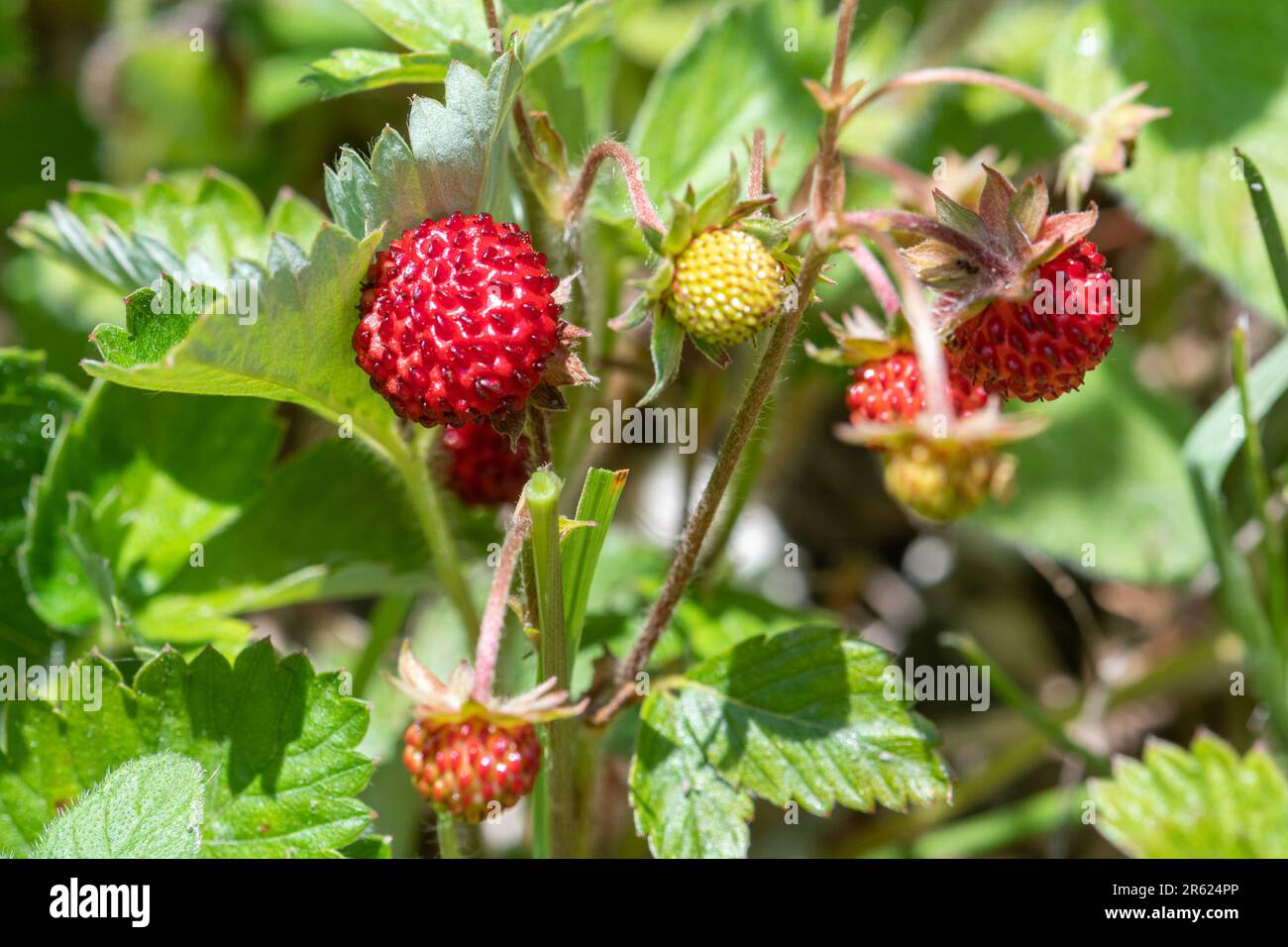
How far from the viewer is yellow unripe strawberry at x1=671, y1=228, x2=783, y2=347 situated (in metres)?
1.33

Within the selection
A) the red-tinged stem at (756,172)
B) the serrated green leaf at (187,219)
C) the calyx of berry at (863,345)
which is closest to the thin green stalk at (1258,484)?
the calyx of berry at (863,345)

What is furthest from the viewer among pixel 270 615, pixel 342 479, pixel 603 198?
pixel 270 615

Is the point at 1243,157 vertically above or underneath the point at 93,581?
above

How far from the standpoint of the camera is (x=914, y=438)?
4.87ft

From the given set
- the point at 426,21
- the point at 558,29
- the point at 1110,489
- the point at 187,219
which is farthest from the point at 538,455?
the point at 1110,489

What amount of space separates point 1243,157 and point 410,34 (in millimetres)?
1141

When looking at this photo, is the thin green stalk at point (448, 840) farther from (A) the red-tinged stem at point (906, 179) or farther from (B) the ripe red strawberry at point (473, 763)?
(A) the red-tinged stem at point (906, 179)

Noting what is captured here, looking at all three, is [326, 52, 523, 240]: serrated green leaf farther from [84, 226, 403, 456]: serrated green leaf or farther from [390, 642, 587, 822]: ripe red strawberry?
[390, 642, 587, 822]: ripe red strawberry

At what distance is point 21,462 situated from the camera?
1972 millimetres

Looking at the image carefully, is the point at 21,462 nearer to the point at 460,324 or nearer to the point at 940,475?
the point at 460,324

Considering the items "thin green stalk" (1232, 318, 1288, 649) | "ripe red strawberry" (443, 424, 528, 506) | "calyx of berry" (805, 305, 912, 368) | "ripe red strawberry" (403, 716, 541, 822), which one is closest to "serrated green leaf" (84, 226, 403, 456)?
"ripe red strawberry" (443, 424, 528, 506)

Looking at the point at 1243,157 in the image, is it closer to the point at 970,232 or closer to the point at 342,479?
the point at 970,232

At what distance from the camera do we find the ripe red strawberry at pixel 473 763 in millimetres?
1347
